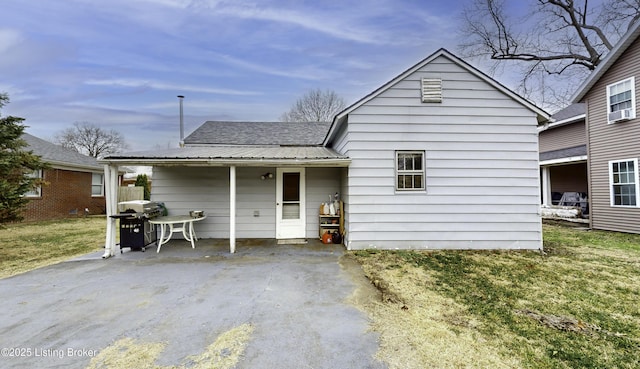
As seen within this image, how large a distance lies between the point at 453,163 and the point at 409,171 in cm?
103

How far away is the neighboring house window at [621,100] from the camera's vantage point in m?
8.33

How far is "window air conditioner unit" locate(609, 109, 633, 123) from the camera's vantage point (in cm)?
836

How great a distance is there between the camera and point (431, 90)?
6.30 m

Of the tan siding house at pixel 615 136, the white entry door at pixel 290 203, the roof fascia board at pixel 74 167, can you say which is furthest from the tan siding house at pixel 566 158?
the roof fascia board at pixel 74 167

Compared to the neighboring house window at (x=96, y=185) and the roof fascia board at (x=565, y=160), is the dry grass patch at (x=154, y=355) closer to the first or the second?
the roof fascia board at (x=565, y=160)

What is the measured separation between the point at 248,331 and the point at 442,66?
657 cm

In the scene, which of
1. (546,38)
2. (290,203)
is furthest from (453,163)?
(546,38)

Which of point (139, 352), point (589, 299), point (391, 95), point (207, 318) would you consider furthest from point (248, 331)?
point (391, 95)

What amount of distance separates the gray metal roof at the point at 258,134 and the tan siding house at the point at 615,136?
9.81 metres

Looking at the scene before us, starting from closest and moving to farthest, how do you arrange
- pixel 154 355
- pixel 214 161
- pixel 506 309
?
pixel 154 355 → pixel 506 309 → pixel 214 161

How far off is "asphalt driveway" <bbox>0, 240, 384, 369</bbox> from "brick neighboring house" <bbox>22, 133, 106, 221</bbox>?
10.0 meters

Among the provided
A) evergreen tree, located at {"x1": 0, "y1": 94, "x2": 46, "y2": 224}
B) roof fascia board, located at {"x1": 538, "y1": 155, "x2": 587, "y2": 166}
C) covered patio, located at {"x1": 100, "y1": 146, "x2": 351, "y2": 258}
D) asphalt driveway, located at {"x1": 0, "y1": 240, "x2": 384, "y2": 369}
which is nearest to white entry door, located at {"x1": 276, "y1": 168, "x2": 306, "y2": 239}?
covered patio, located at {"x1": 100, "y1": 146, "x2": 351, "y2": 258}

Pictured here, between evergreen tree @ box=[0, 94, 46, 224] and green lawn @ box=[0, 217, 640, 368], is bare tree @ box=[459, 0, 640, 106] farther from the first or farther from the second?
evergreen tree @ box=[0, 94, 46, 224]

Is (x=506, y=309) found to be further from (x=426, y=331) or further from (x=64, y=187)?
(x=64, y=187)
